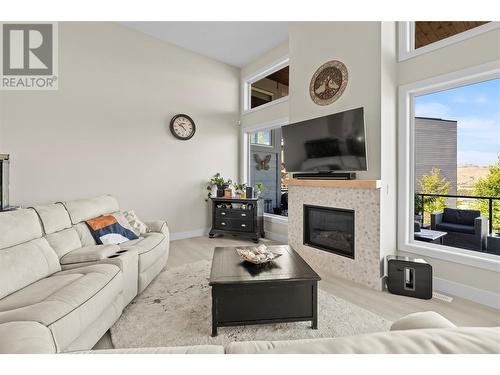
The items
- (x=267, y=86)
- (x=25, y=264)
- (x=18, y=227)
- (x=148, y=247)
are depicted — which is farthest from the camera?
(x=267, y=86)

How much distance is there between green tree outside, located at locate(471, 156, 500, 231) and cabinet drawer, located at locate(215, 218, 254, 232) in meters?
3.11

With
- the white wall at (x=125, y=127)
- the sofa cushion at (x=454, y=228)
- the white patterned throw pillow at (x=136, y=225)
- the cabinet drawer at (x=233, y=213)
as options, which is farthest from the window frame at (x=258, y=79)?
the white patterned throw pillow at (x=136, y=225)

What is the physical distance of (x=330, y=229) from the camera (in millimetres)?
3191

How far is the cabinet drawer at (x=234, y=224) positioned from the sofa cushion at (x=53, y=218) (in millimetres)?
2581

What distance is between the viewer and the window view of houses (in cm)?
237

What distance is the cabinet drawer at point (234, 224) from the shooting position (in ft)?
14.7

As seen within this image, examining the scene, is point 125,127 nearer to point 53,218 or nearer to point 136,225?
point 136,225

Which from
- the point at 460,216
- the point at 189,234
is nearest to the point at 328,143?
the point at 460,216

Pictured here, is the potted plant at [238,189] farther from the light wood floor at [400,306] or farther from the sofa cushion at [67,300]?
the sofa cushion at [67,300]

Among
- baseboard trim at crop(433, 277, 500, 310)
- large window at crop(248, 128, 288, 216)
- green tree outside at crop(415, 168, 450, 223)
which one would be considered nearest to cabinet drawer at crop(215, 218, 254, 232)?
large window at crop(248, 128, 288, 216)

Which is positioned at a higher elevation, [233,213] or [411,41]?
[411,41]

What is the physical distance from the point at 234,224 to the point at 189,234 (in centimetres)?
94
